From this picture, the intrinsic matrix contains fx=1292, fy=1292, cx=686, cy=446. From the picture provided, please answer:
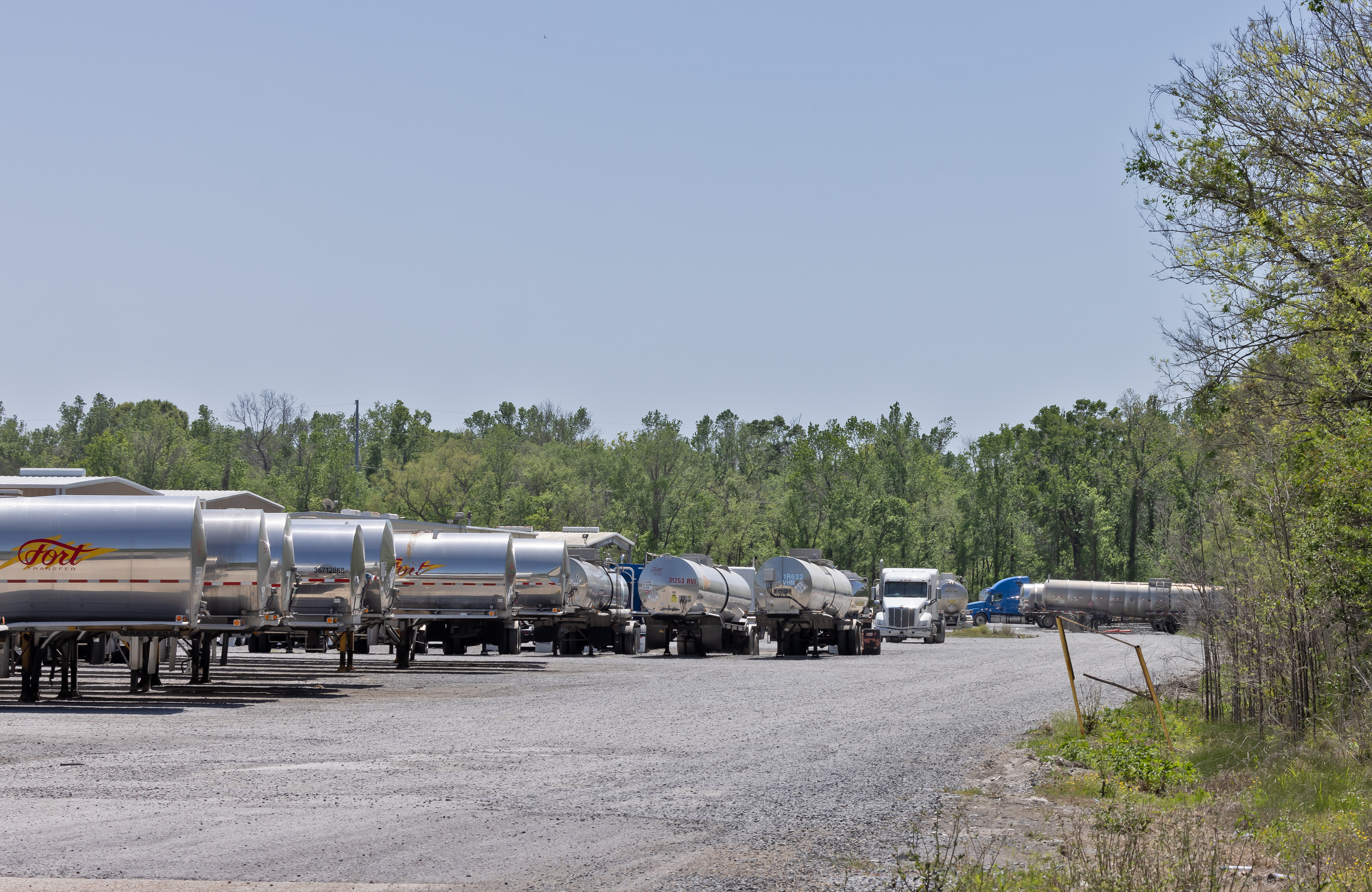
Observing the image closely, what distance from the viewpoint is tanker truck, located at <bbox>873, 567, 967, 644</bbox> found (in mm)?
55625

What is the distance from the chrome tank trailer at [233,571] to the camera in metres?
22.6

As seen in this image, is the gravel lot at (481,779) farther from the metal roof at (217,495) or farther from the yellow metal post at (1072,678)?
the metal roof at (217,495)

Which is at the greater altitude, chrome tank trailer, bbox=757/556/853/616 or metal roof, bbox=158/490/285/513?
metal roof, bbox=158/490/285/513

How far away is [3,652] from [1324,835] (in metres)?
20.2

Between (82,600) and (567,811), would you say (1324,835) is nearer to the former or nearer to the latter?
(567,811)

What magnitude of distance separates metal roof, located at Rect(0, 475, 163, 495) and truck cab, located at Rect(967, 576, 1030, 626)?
2488 inches

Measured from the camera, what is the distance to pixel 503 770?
13156 mm

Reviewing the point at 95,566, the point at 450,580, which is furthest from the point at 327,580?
the point at 450,580

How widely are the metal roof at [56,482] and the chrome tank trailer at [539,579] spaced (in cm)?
1014

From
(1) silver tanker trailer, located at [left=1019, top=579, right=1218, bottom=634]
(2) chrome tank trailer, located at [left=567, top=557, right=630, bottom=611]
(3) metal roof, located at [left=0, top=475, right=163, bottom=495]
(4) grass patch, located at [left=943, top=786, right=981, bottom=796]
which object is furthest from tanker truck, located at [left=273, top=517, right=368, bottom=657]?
(1) silver tanker trailer, located at [left=1019, top=579, right=1218, bottom=634]

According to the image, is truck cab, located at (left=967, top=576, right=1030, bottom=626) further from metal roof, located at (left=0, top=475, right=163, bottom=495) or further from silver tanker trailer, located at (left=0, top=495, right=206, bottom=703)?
silver tanker trailer, located at (left=0, top=495, right=206, bottom=703)

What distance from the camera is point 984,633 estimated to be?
6950 centimetres

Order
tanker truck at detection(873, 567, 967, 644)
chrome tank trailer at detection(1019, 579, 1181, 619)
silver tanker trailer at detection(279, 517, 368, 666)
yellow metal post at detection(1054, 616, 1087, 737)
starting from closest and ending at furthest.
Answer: yellow metal post at detection(1054, 616, 1087, 737)
silver tanker trailer at detection(279, 517, 368, 666)
tanker truck at detection(873, 567, 967, 644)
chrome tank trailer at detection(1019, 579, 1181, 619)

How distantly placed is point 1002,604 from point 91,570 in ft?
251
